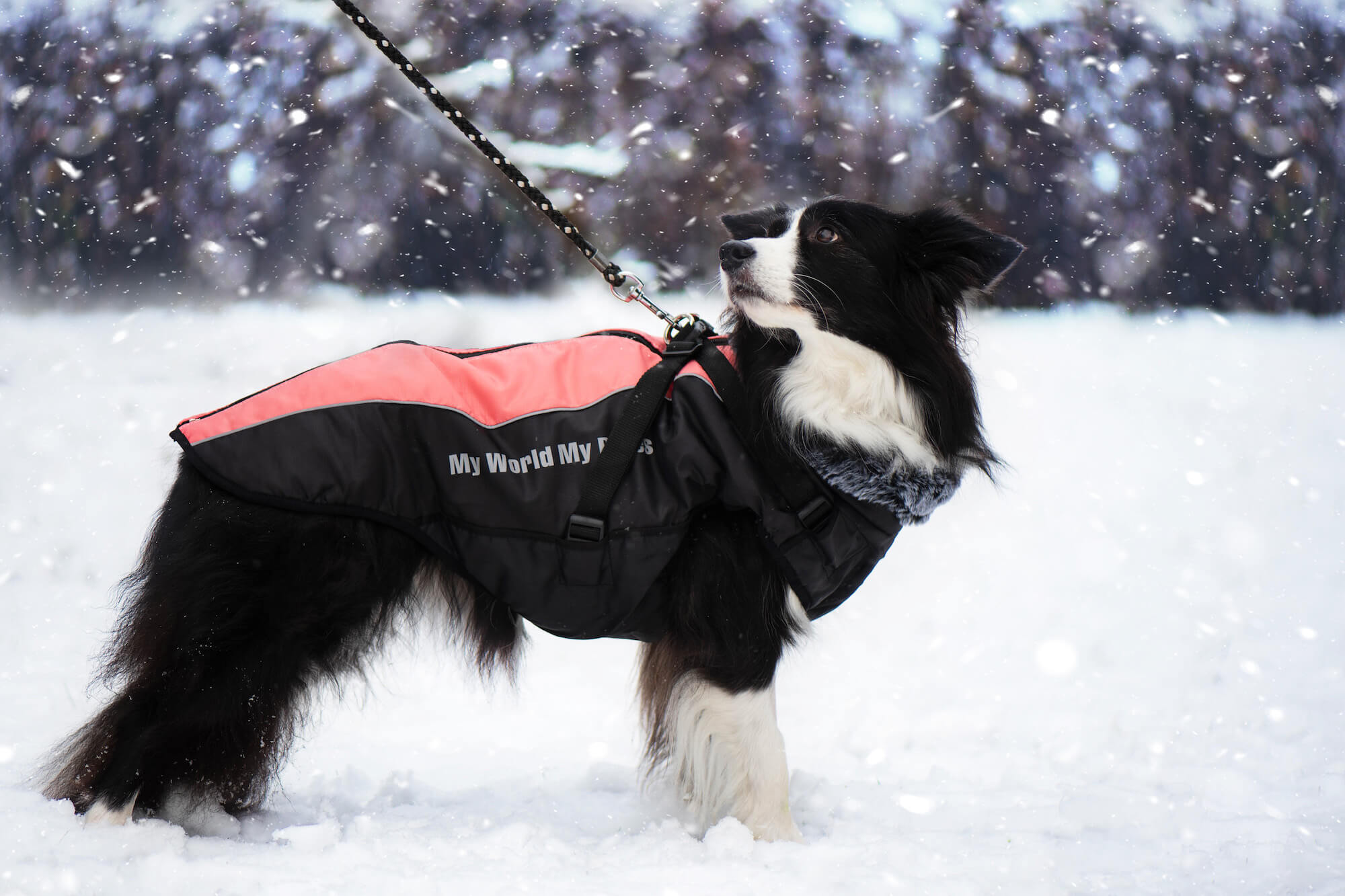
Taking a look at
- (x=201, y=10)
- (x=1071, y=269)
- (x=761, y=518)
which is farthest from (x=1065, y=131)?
(x=201, y=10)

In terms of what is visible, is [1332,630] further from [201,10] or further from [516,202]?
[201,10]

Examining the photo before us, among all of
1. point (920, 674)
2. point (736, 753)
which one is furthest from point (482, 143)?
point (920, 674)

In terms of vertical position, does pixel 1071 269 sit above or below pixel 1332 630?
above

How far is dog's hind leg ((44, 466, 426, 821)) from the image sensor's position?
198 centimetres

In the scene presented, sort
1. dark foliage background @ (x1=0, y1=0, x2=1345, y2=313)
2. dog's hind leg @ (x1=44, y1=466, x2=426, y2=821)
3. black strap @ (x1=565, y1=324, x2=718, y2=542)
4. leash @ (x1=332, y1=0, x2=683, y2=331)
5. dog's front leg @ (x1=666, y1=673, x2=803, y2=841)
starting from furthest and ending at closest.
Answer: dark foliage background @ (x1=0, y1=0, x2=1345, y2=313), leash @ (x1=332, y1=0, x2=683, y2=331), dog's front leg @ (x1=666, y1=673, x2=803, y2=841), black strap @ (x1=565, y1=324, x2=718, y2=542), dog's hind leg @ (x1=44, y1=466, x2=426, y2=821)

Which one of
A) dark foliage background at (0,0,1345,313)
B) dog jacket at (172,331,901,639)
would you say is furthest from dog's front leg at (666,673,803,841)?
dark foliage background at (0,0,1345,313)

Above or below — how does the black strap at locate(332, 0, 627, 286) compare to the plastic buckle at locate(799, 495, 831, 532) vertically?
above

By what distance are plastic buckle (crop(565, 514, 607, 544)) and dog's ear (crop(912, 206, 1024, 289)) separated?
1017mm

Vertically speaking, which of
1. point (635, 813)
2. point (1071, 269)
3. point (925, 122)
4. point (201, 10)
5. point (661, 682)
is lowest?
point (1071, 269)

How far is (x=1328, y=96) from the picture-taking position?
591cm

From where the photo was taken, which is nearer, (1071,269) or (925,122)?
(925,122)

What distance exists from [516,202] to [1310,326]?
17.6 ft

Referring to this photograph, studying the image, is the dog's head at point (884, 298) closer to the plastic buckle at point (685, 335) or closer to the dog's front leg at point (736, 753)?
the plastic buckle at point (685, 335)

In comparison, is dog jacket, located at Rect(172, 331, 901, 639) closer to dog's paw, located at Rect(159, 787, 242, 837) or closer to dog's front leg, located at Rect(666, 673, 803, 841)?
dog's front leg, located at Rect(666, 673, 803, 841)
